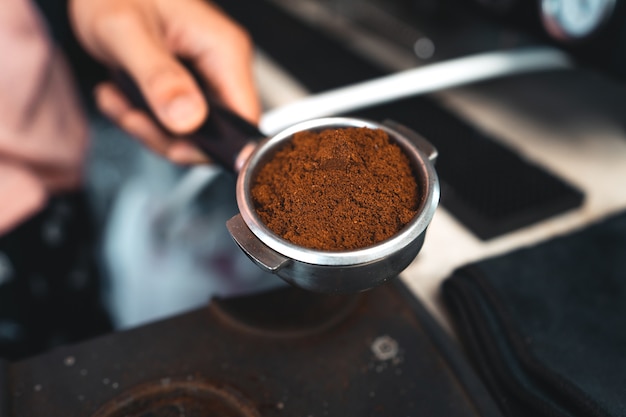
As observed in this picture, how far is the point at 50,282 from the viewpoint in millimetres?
792

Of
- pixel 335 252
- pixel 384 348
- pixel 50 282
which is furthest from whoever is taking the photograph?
pixel 50 282

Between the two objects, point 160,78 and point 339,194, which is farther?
point 160,78

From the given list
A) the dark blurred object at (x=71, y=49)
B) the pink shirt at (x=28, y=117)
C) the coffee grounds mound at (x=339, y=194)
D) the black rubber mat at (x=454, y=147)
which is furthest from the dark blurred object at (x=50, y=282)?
the coffee grounds mound at (x=339, y=194)

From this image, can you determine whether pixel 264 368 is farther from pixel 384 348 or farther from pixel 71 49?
pixel 71 49

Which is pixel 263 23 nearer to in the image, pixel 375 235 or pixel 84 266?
pixel 84 266

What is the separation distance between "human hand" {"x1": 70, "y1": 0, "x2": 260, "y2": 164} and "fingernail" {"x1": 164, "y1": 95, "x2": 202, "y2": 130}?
3 centimetres

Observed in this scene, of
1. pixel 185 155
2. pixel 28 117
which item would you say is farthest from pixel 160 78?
pixel 28 117

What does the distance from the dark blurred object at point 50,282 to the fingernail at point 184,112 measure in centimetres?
34

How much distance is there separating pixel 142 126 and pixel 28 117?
14 centimetres

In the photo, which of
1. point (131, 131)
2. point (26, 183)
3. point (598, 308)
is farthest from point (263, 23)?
point (598, 308)

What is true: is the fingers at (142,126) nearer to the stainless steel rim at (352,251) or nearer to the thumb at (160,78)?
the thumb at (160,78)

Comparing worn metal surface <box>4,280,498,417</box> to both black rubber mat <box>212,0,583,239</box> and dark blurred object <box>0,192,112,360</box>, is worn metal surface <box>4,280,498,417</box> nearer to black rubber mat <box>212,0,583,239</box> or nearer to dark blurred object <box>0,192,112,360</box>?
black rubber mat <box>212,0,583,239</box>

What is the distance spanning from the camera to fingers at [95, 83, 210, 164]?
619 mm

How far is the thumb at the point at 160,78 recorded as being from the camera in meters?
0.49
